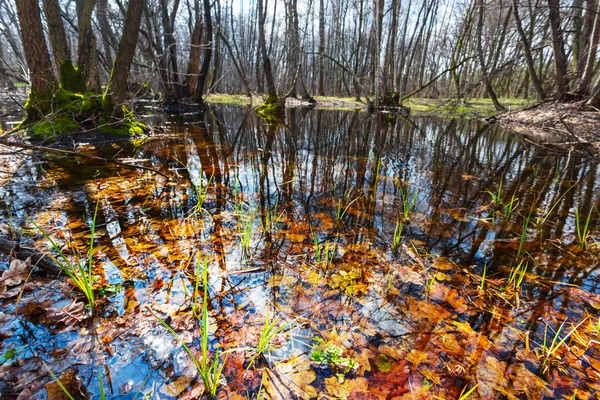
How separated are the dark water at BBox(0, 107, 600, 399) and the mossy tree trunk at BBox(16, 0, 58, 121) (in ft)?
7.82

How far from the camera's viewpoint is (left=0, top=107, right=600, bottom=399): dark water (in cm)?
130

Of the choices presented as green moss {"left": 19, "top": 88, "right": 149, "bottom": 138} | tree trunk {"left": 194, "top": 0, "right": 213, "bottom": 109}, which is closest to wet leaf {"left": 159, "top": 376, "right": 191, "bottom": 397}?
green moss {"left": 19, "top": 88, "right": 149, "bottom": 138}

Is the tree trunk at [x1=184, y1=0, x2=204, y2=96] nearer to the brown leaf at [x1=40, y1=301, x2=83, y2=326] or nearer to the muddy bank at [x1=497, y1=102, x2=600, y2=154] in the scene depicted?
the brown leaf at [x1=40, y1=301, x2=83, y2=326]

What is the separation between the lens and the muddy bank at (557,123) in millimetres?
6822

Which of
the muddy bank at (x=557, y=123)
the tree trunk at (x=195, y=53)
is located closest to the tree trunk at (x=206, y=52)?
the tree trunk at (x=195, y=53)

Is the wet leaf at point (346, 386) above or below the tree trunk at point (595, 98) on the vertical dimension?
below

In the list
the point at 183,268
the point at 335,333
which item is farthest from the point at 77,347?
the point at 335,333

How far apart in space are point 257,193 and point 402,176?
7.42 feet

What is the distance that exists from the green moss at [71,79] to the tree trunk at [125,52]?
0.74 meters

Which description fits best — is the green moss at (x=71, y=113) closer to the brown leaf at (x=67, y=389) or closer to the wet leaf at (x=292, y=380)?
the brown leaf at (x=67, y=389)

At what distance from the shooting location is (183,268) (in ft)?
6.59

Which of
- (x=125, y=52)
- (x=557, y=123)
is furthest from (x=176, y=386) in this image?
(x=557, y=123)

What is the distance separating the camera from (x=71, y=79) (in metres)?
6.56

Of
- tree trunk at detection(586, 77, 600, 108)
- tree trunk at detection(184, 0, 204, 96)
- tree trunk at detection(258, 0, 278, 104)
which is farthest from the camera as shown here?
tree trunk at detection(258, 0, 278, 104)
